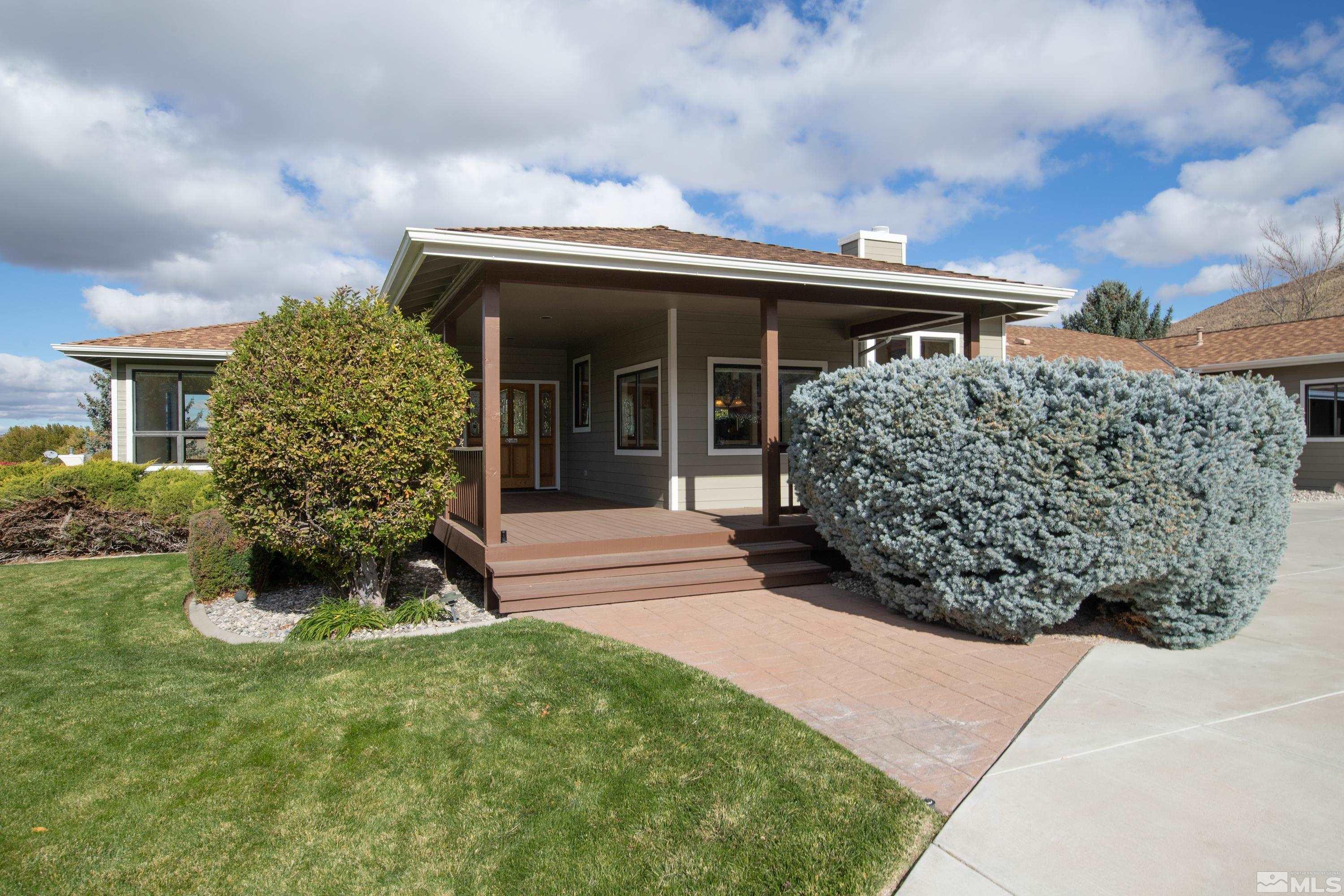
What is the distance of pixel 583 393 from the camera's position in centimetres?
1255

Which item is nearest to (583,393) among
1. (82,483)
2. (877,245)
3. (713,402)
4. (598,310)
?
(598,310)

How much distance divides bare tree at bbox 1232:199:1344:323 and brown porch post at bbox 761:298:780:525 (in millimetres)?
32394

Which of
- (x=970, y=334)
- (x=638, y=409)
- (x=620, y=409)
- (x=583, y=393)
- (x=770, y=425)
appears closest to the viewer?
(x=770, y=425)

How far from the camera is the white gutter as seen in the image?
50.9 feet

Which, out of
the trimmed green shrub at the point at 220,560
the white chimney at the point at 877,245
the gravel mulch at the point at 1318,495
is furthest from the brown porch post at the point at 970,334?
the gravel mulch at the point at 1318,495

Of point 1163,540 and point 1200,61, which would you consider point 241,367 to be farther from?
point 1200,61

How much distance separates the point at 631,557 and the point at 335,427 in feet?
8.55

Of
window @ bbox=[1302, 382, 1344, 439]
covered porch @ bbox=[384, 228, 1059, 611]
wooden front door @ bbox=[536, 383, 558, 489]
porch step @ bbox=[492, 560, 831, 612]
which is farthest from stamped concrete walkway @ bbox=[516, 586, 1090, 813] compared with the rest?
window @ bbox=[1302, 382, 1344, 439]

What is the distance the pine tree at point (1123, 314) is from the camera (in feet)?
101

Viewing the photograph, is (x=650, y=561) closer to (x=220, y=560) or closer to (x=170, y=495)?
(x=220, y=560)

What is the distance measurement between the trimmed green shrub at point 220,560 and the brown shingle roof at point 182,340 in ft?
20.4

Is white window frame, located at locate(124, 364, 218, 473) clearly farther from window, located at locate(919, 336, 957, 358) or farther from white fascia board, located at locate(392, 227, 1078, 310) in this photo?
window, located at locate(919, 336, 957, 358)

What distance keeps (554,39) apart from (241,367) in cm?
868

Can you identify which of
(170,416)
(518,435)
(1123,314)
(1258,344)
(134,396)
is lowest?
(518,435)
